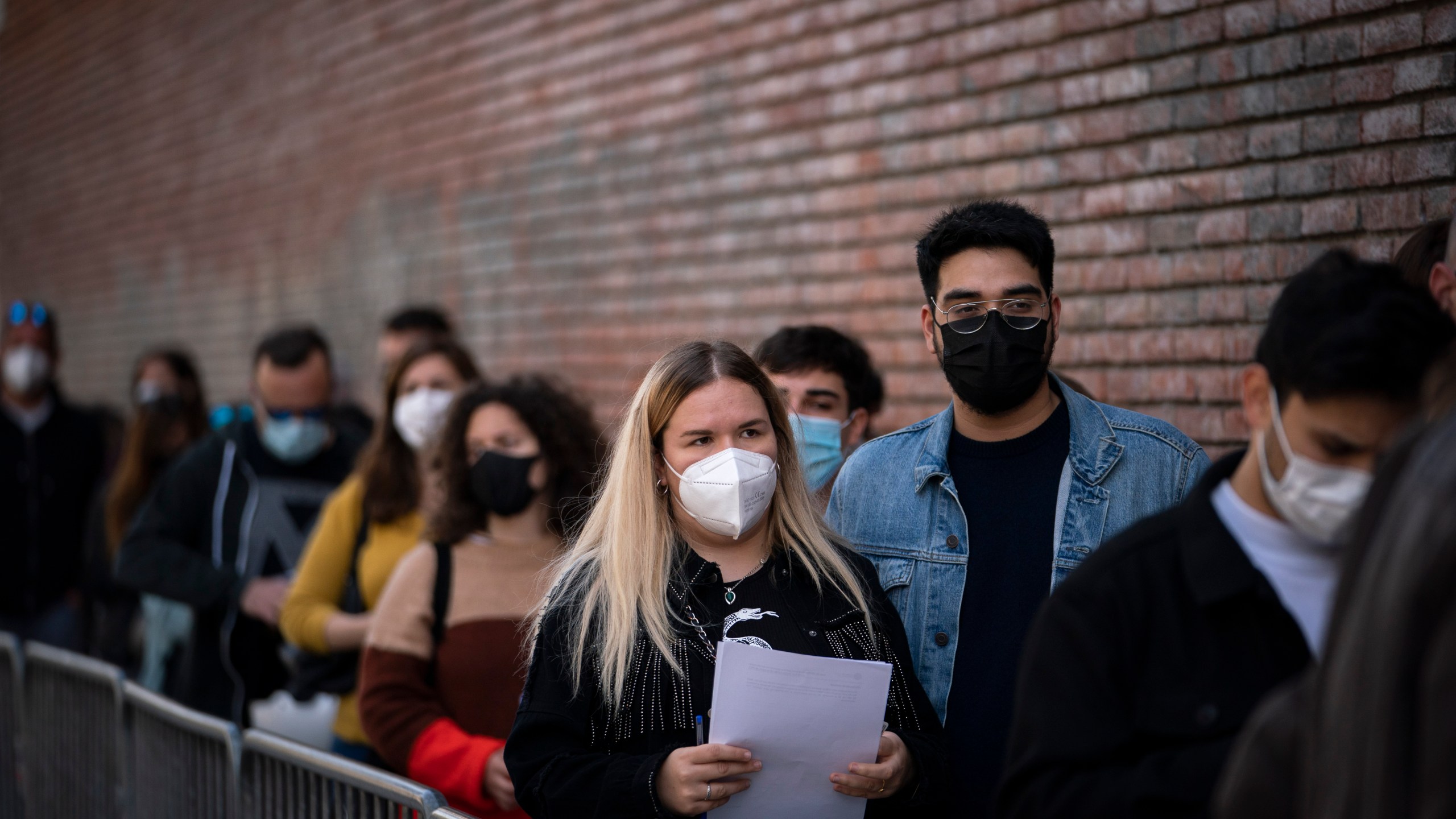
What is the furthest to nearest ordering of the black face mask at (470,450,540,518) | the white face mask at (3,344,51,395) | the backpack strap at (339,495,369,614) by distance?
the white face mask at (3,344,51,395)
the backpack strap at (339,495,369,614)
the black face mask at (470,450,540,518)

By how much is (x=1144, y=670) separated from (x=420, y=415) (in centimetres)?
320

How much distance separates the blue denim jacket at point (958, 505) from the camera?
2561 mm

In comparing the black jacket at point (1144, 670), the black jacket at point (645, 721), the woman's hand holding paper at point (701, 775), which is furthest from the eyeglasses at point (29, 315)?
the black jacket at point (1144, 670)

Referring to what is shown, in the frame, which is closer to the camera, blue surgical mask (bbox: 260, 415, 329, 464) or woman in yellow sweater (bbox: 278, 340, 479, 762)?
woman in yellow sweater (bbox: 278, 340, 479, 762)

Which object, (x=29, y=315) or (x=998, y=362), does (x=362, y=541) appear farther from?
(x=29, y=315)

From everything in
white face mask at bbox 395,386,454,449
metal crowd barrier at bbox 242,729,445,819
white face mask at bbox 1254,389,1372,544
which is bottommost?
metal crowd barrier at bbox 242,729,445,819

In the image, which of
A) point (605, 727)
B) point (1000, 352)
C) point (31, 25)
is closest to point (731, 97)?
point (1000, 352)

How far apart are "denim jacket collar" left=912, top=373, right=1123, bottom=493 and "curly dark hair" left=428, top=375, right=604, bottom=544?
1222 millimetres

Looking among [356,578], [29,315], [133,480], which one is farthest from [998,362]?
[29,315]

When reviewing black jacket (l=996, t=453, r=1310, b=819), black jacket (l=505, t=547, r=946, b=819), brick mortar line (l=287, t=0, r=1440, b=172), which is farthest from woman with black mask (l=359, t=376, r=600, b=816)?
brick mortar line (l=287, t=0, r=1440, b=172)

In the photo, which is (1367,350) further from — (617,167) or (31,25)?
(31,25)

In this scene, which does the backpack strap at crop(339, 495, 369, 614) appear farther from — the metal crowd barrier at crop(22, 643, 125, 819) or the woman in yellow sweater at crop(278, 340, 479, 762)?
the metal crowd barrier at crop(22, 643, 125, 819)

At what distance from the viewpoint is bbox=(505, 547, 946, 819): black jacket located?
226 centimetres

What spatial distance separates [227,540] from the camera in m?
4.78
